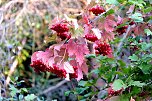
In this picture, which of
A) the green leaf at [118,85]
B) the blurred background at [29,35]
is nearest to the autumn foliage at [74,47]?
the green leaf at [118,85]

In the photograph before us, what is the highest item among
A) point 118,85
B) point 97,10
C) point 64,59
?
point 97,10

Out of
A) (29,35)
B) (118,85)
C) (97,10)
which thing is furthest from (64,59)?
(29,35)

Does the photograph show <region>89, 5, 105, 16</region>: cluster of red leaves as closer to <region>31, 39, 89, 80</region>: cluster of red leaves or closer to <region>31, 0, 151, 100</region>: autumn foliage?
<region>31, 0, 151, 100</region>: autumn foliage

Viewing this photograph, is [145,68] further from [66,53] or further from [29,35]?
[29,35]

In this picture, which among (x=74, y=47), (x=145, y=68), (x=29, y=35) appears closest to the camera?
(x=74, y=47)

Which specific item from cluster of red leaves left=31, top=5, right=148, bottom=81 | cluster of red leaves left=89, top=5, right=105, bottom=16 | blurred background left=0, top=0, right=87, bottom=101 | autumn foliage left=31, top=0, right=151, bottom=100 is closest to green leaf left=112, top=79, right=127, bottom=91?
autumn foliage left=31, top=0, right=151, bottom=100

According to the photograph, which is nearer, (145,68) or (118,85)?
(118,85)

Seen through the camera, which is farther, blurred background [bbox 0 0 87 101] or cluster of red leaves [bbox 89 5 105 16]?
blurred background [bbox 0 0 87 101]

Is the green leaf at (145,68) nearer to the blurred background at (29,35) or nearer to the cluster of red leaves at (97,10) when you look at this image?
the cluster of red leaves at (97,10)
